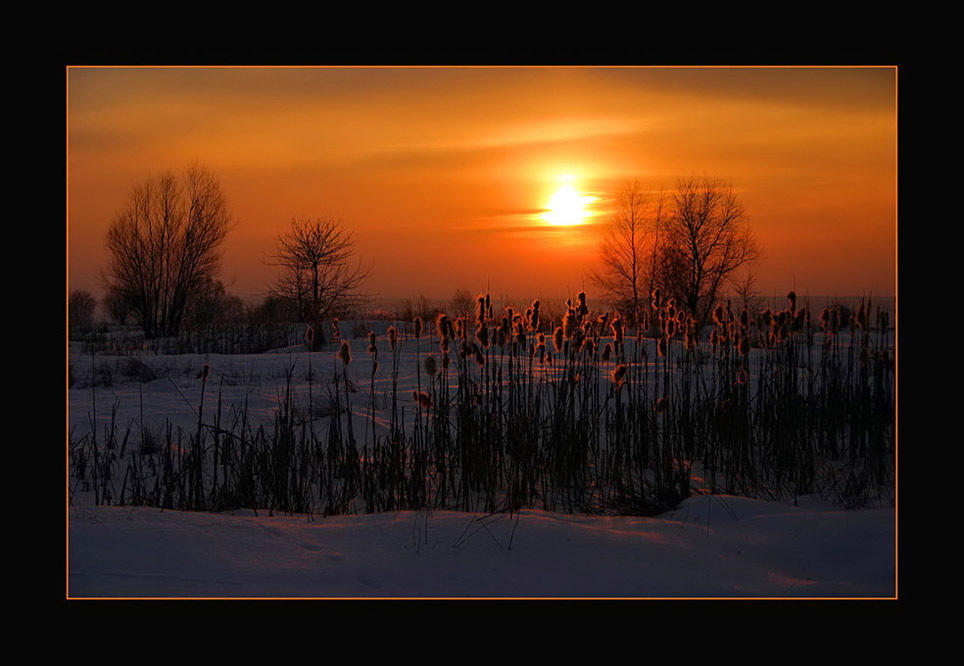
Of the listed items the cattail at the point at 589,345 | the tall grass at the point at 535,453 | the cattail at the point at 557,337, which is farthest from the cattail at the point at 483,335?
the cattail at the point at 589,345

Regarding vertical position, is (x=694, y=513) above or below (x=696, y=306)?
below

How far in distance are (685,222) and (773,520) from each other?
62.6ft

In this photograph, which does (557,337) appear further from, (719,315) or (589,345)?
(719,315)

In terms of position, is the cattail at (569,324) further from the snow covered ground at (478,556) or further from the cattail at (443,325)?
the snow covered ground at (478,556)

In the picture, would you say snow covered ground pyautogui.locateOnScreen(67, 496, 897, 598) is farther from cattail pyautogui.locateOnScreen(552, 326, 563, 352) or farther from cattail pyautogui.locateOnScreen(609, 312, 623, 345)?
cattail pyautogui.locateOnScreen(609, 312, 623, 345)

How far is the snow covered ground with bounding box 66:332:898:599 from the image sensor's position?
251 centimetres

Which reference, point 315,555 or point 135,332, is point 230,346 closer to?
point 135,332

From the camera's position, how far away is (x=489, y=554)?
2.91 metres

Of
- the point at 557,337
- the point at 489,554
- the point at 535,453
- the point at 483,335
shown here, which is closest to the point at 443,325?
the point at 483,335

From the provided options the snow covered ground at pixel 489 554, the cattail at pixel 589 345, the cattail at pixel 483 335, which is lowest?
the snow covered ground at pixel 489 554

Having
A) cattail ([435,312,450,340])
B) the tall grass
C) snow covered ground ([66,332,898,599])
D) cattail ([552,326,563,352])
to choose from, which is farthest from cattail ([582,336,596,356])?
snow covered ground ([66,332,898,599])

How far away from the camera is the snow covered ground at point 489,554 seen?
2.51 metres
